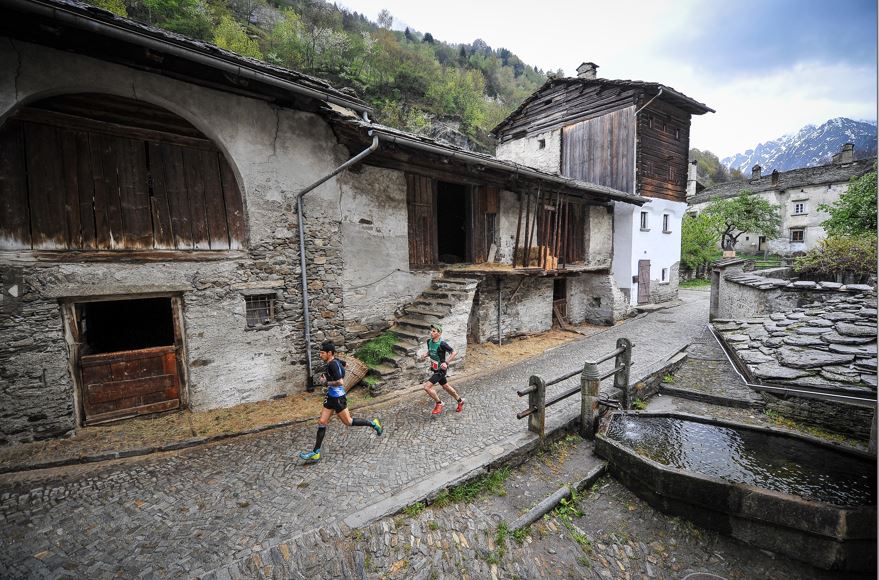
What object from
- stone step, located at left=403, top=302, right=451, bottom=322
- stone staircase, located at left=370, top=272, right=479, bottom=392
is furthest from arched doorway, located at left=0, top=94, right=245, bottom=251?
stone step, located at left=403, top=302, right=451, bottom=322

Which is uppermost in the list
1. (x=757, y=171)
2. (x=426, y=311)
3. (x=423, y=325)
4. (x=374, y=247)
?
(x=757, y=171)

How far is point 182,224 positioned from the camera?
5938 millimetres

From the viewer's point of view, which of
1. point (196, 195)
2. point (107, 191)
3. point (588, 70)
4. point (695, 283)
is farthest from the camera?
point (695, 283)

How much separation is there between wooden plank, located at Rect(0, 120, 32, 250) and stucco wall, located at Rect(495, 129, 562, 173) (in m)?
16.4

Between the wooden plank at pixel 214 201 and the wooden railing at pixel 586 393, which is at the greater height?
the wooden plank at pixel 214 201

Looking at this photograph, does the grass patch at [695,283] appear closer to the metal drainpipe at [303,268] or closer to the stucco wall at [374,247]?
the stucco wall at [374,247]

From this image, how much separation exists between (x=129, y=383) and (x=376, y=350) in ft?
13.8

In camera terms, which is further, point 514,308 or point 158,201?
point 514,308

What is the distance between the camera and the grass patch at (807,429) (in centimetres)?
537

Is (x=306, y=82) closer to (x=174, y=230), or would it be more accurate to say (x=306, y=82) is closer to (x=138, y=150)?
(x=138, y=150)

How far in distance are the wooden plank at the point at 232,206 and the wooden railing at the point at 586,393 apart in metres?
5.73

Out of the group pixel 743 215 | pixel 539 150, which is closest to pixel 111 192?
pixel 539 150

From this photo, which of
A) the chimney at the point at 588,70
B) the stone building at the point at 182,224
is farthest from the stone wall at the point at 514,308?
the chimney at the point at 588,70

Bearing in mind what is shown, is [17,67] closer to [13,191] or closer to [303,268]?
[13,191]
